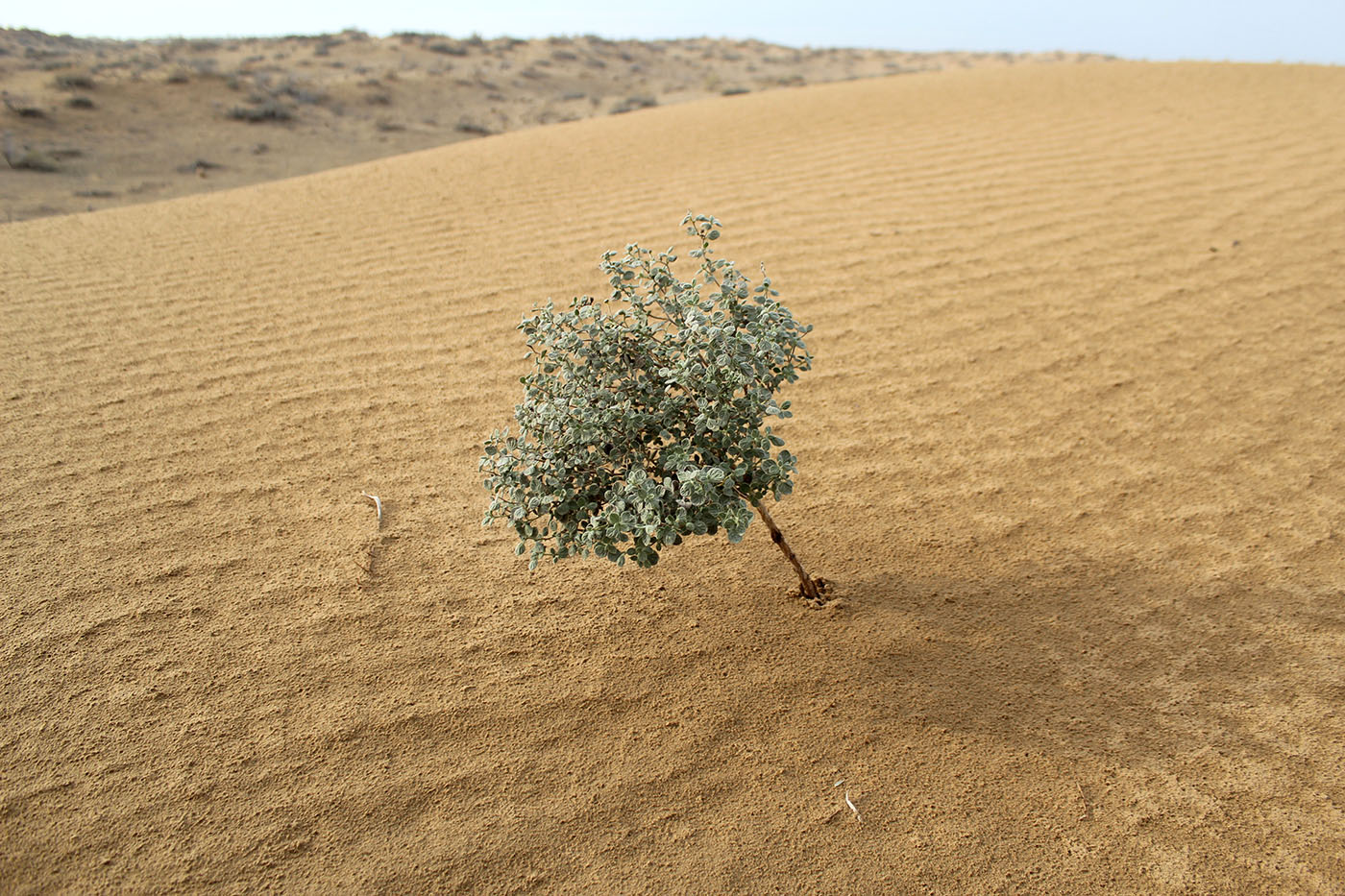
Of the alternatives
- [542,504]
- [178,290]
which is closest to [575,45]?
[178,290]

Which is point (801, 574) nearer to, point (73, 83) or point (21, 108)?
point (21, 108)

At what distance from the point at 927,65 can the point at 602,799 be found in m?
A: 25.6

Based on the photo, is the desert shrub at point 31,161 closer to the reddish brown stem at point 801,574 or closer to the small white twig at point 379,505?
the small white twig at point 379,505

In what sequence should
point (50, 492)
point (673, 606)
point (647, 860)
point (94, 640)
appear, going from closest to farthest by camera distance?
point (647, 860)
point (94, 640)
point (673, 606)
point (50, 492)

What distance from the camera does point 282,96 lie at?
1470 centimetres

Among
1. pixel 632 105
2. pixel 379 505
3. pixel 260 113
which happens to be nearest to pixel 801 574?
pixel 379 505

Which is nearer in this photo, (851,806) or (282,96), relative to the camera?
(851,806)

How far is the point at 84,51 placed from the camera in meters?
17.6

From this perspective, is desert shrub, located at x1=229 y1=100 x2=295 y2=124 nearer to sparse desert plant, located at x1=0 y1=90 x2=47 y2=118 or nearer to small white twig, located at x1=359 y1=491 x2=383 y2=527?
sparse desert plant, located at x1=0 y1=90 x2=47 y2=118

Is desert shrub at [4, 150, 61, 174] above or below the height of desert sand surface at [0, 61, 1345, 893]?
above

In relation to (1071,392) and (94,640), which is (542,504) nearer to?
(94,640)

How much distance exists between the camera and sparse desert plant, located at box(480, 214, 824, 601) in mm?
2320

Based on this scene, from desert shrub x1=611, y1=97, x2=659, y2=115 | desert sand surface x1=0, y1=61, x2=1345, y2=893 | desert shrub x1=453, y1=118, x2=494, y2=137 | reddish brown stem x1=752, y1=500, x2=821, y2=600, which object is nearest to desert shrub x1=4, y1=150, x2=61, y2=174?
desert sand surface x1=0, y1=61, x2=1345, y2=893

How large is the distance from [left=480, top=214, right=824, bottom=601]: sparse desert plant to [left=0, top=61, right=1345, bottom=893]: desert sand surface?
22.6 inches
